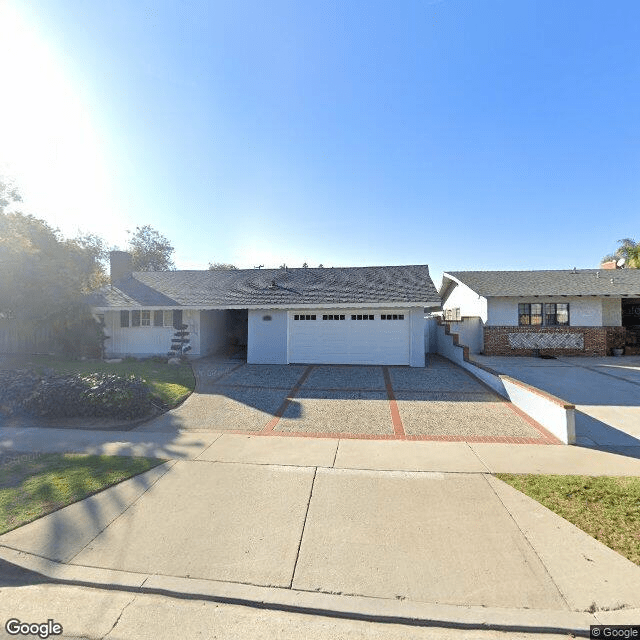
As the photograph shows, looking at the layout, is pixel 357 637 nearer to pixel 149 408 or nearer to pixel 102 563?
pixel 102 563

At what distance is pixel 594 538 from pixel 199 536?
4.06 metres

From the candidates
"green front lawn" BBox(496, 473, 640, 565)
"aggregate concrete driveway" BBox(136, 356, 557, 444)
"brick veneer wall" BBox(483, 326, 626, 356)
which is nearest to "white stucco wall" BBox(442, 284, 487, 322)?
"brick veneer wall" BBox(483, 326, 626, 356)

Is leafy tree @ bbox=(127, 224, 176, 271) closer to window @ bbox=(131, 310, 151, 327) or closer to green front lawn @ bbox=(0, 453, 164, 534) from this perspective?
window @ bbox=(131, 310, 151, 327)

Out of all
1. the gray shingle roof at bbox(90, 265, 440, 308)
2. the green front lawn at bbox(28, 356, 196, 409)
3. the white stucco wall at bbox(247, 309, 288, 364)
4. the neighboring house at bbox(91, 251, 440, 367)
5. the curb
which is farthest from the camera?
the white stucco wall at bbox(247, 309, 288, 364)

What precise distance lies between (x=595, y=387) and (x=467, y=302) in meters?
9.82

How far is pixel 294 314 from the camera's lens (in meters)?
13.7

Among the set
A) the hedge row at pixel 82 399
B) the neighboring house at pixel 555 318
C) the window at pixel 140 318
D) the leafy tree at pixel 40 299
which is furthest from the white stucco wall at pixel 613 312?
the leafy tree at pixel 40 299

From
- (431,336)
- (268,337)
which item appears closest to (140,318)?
(268,337)

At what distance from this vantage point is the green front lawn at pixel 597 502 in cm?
326

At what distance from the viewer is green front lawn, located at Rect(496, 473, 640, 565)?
10.7 feet

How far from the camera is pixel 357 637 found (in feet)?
7.77

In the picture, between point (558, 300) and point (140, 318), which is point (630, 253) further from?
point (140, 318)

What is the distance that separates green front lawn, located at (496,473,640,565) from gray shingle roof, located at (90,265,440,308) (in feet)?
28.6

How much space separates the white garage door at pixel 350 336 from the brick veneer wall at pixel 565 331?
21.4 ft
